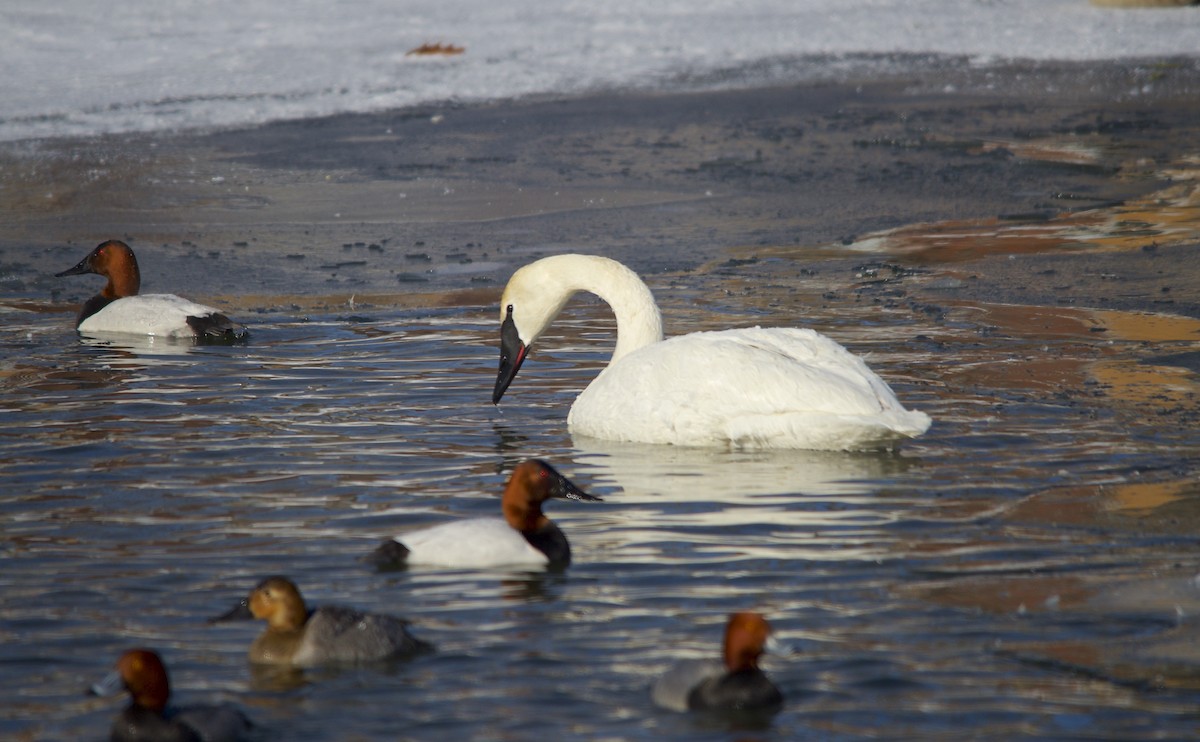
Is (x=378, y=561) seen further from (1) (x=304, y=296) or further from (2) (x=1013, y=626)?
(1) (x=304, y=296)

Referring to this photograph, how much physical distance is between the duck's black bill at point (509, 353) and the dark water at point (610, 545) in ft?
0.56

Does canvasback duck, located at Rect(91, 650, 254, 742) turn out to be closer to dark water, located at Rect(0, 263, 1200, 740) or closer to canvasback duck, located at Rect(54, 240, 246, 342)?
dark water, located at Rect(0, 263, 1200, 740)

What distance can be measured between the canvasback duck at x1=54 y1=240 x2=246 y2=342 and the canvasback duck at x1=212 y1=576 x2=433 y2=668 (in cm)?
567

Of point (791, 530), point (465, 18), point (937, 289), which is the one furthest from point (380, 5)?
point (791, 530)

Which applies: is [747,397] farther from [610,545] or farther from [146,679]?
[146,679]

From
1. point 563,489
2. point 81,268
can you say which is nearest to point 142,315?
point 81,268

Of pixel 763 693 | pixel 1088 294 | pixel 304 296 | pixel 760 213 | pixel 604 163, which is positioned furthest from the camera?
pixel 604 163

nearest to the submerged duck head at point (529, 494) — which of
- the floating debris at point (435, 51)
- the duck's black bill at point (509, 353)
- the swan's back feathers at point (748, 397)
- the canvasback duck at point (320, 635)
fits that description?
the canvasback duck at point (320, 635)

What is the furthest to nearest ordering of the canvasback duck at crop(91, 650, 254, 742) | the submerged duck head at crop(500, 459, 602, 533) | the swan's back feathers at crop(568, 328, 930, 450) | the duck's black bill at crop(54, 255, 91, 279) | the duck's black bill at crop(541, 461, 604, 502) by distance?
the duck's black bill at crop(54, 255, 91, 279) → the swan's back feathers at crop(568, 328, 930, 450) → the duck's black bill at crop(541, 461, 604, 502) → the submerged duck head at crop(500, 459, 602, 533) → the canvasback duck at crop(91, 650, 254, 742)

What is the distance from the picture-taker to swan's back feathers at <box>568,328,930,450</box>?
23.9ft

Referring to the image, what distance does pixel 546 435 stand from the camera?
8.15 meters

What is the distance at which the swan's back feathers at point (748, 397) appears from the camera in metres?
7.28

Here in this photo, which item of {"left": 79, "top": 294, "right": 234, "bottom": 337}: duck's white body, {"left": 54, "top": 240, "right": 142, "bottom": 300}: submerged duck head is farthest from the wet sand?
{"left": 79, "top": 294, "right": 234, "bottom": 337}: duck's white body

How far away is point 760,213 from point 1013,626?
365 inches
